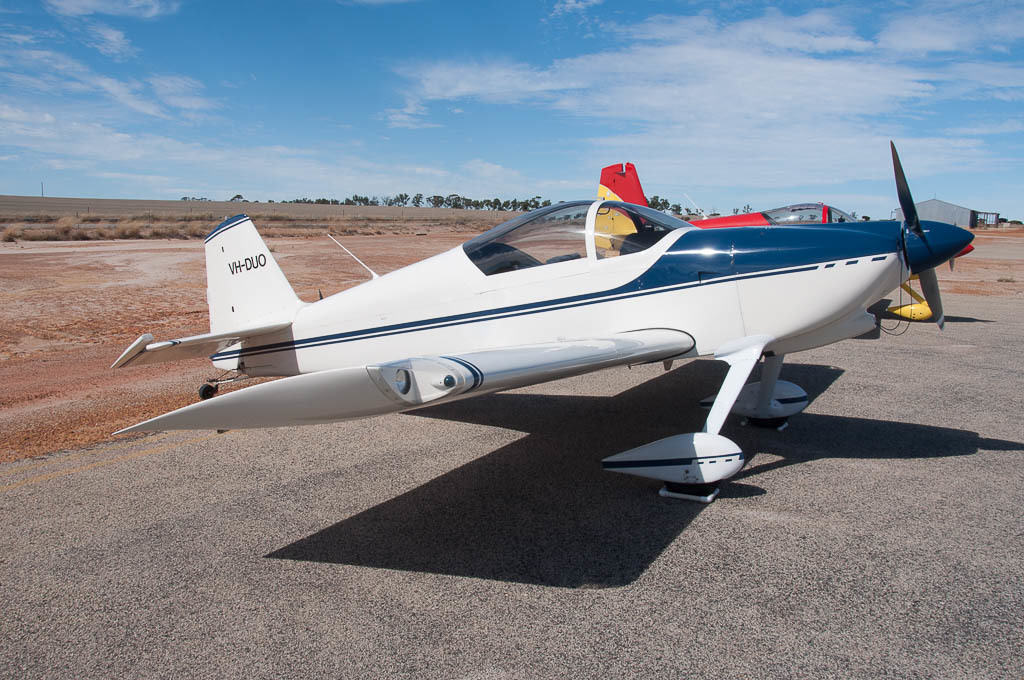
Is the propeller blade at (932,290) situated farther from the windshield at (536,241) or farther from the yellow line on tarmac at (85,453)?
the yellow line on tarmac at (85,453)

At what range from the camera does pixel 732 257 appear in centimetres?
475

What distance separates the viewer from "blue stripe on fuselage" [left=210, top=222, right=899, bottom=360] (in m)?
4.64

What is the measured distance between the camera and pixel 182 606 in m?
3.14

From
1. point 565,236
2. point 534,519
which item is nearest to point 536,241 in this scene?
point 565,236

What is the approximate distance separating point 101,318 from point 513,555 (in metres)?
12.3

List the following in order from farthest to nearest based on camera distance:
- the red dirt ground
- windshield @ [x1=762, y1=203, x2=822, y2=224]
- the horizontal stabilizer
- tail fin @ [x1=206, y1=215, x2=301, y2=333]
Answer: windshield @ [x1=762, y1=203, x2=822, y2=224], the red dirt ground, tail fin @ [x1=206, y1=215, x2=301, y2=333], the horizontal stabilizer

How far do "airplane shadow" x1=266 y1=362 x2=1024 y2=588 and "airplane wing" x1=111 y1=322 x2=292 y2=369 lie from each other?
72.6 inches

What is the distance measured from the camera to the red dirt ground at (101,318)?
6.43 meters

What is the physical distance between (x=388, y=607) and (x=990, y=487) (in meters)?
4.14

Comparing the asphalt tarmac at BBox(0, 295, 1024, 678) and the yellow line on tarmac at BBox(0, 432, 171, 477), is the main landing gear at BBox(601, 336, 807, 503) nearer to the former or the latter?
the asphalt tarmac at BBox(0, 295, 1024, 678)

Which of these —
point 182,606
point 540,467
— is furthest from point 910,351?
point 182,606

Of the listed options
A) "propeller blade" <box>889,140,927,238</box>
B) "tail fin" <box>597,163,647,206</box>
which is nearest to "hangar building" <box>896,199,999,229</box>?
"tail fin" <box>597,163,647,206</box>

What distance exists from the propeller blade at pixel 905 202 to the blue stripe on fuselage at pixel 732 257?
0.12 meters

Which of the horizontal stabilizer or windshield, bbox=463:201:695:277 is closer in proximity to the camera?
the horizontal stabilizer
